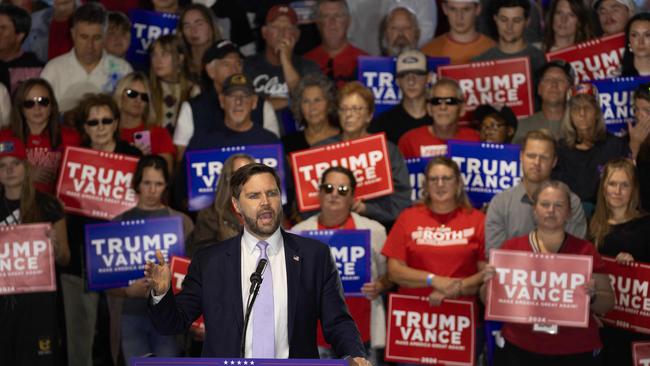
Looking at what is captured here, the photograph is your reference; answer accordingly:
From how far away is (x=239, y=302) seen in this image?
4953 millimetres

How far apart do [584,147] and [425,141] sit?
1.08 meters

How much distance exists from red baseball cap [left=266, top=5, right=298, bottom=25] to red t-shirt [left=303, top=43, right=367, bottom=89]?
0.32m

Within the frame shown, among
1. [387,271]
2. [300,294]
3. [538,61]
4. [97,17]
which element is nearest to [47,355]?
[387,271]

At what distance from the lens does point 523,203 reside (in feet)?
25.5

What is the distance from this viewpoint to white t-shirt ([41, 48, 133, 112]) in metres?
9.20

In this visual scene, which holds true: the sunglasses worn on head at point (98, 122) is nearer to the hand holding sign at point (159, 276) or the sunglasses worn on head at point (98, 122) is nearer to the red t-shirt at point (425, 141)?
the red t-shirt at point (425, 141)

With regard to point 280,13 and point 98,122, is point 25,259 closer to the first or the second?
point 98,122

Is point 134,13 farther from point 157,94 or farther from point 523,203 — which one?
point 523,203

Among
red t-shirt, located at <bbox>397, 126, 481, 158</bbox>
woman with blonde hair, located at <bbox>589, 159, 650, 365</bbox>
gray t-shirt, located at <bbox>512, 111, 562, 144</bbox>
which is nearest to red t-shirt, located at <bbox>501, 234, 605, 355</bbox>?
woman with blonde hair, located at <bbox>589, 159, 650, 365</bbox>

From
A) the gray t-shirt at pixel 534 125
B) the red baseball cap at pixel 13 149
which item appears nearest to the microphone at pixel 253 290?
the red baseball cap at pixel 13 149

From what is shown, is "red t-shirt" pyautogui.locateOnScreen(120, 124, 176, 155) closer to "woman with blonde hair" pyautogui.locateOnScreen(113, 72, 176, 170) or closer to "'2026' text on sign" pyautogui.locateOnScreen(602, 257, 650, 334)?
"woman with blonde hair" pyautogui.locateOnScreen(113, 72, 176, 170)

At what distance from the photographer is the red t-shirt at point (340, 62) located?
32.0 feet

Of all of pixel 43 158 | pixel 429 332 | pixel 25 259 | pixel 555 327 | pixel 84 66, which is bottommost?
pixel 429 332

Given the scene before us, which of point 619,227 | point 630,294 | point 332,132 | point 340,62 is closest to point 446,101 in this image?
point 332,132
